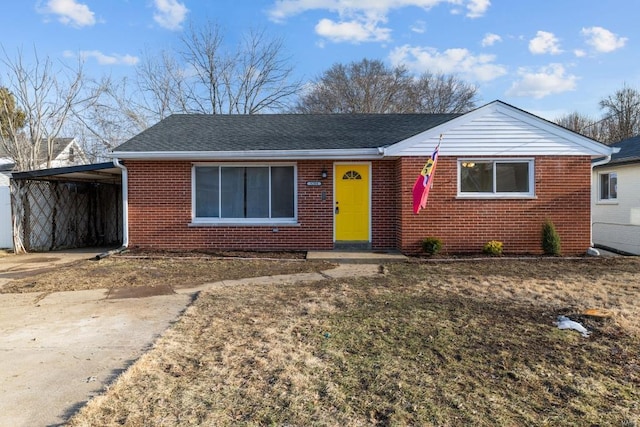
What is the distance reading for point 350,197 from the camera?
458 inches

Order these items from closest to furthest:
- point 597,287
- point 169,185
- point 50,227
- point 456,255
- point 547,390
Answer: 1. point 547,390
2. point 597,287
3. point 456,255
4. point 169,185
5. point 50,227

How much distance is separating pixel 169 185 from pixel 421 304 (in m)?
7.89

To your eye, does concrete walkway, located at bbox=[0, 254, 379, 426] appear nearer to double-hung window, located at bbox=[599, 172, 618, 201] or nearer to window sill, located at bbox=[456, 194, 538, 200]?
window sill, located at bbox=[456, 194, 538, 200]

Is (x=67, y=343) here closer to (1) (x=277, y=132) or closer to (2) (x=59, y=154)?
(1) (x=277, y=132)

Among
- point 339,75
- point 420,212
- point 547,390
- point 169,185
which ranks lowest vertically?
point 547,390

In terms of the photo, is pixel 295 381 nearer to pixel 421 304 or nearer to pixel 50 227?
pixel 421 304

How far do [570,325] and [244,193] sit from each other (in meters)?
8.48

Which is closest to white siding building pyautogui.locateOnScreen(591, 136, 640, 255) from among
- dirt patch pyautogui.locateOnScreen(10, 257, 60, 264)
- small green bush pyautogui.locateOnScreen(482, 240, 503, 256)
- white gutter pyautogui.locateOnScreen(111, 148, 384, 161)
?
small green bush pyautogui.locateOnScreen(482, 240, 503, 256)

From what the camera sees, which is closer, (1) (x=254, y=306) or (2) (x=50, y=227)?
(1) (x=254, y=306)

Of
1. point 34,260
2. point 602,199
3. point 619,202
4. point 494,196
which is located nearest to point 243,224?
point 34,260

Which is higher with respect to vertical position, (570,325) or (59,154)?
(59,154)

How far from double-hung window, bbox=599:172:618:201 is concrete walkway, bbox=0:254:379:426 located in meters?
12.5

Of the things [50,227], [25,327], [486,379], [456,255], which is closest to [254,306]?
[25,327]

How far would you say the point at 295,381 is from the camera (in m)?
3.67
